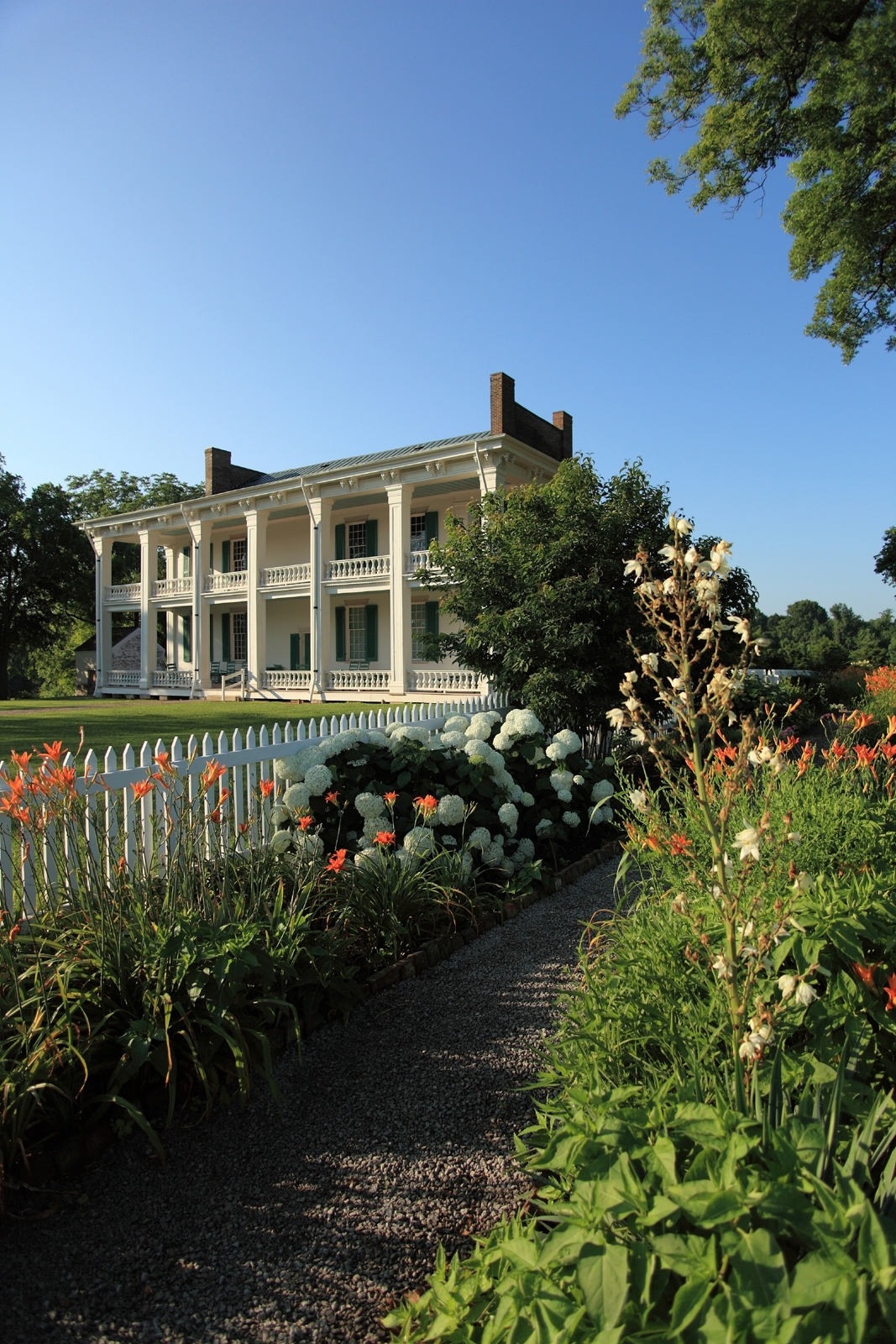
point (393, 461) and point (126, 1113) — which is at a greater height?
point (393, 461)

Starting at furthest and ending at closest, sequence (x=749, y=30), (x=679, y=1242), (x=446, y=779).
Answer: (x=749, y=30), (x=446, y=779), (x=679, y=1242)

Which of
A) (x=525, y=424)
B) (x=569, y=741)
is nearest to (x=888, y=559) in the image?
(x=525, y=424)

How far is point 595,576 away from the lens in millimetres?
7613

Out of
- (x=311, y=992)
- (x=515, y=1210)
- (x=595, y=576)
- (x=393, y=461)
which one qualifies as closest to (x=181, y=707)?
(x=393, y=461)

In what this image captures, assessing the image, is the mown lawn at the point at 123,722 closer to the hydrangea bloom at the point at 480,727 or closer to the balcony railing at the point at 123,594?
the hydrangea bloom at the point at 480,727

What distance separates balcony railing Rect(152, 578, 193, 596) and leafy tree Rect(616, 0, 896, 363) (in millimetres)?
18792

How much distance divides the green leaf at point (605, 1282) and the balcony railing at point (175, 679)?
983 inches

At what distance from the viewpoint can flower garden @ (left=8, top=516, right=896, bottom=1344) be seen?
1.15 meters

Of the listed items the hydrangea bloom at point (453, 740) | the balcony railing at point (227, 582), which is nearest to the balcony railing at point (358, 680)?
the balcony railing at point (227, 582)

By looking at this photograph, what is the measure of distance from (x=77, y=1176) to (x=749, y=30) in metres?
15.3

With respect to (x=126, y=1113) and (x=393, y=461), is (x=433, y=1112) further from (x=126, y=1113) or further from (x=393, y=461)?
(x=393, y=461)

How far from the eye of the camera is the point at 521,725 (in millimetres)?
6039

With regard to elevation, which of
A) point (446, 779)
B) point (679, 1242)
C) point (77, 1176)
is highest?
point (446, 779)

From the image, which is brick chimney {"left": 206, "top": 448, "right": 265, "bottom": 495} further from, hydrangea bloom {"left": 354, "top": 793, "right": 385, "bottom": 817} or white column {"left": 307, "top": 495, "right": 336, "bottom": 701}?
hydrangea bloom {"left": 354, "top": 793, "right": 385, "bottom": 817}
